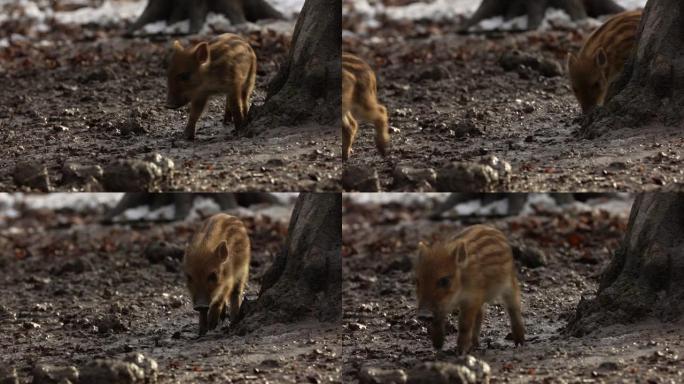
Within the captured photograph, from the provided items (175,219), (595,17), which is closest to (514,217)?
(595,17)

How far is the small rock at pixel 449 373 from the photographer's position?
653cm

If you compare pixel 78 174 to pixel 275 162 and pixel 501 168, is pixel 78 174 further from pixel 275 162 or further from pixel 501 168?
pixel 501 168

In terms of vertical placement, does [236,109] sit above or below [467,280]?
above

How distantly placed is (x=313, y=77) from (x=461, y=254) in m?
1.40

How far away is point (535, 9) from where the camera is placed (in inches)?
476

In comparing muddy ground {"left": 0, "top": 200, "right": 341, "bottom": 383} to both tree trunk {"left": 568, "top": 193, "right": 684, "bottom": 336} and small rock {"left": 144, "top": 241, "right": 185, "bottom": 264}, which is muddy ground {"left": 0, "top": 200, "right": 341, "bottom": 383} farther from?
tree trunk {"left": 568, "top": 193, "right": 684, "bottom": 336}

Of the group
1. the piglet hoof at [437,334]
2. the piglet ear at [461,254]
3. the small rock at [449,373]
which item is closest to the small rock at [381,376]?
the small rock at [449,373]

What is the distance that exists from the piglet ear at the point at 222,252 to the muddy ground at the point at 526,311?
849 millimetres

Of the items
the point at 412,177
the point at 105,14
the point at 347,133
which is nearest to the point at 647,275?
the point at 412,177

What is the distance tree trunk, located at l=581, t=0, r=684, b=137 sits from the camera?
26.8 feet

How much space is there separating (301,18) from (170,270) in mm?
2896

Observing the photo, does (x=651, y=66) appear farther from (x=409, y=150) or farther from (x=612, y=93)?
(x=409, y=150)

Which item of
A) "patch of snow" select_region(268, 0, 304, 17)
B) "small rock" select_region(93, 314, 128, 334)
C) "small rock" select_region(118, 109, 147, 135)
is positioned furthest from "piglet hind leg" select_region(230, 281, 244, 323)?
"patch of snow" select_region(268, 0, 304, 17)

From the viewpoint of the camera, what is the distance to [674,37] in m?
8.25
